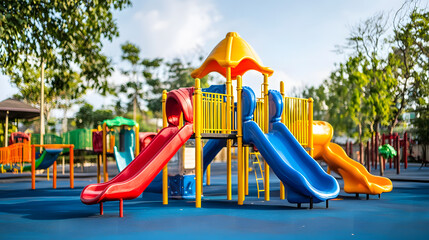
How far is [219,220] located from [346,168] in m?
6.28

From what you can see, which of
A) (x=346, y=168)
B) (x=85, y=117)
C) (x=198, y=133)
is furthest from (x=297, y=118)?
(x=85, y=117)

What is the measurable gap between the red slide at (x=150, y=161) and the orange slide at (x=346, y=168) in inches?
188

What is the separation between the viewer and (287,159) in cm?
1195

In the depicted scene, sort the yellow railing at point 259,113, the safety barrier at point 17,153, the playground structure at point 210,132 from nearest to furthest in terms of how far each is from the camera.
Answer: the playground structure at point 210,132
the yellow railing at point 259,113
the safety barrier at point 17,153

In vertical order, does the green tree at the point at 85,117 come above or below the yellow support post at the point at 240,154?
above

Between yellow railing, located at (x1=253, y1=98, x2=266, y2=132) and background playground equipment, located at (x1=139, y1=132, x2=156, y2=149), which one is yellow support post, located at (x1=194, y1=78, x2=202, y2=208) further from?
background playground equipment, located at (x1=139, y1=132, x2=156, y2=149)

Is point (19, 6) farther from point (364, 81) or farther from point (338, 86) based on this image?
point (338, 86)

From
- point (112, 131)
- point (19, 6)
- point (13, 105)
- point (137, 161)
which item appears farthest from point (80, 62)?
point (13, 105)

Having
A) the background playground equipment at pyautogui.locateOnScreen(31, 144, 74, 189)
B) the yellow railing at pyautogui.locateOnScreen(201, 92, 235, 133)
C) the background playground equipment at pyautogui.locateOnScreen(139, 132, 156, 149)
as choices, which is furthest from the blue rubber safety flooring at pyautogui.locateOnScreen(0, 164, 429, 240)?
the background playground equipment at pyautogui.locateOnScreen(139, 132, 156, 149)

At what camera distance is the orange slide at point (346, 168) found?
1369cm

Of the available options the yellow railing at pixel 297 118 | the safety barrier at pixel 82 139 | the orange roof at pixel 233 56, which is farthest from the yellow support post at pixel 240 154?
the safety barrier at pixel 82 139

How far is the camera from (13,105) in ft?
90.1

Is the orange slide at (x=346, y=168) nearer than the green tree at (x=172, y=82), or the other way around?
the orange slide at (x=346, y=168)

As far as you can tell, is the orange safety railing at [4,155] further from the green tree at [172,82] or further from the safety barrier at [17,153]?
the green tree at [172,82]
